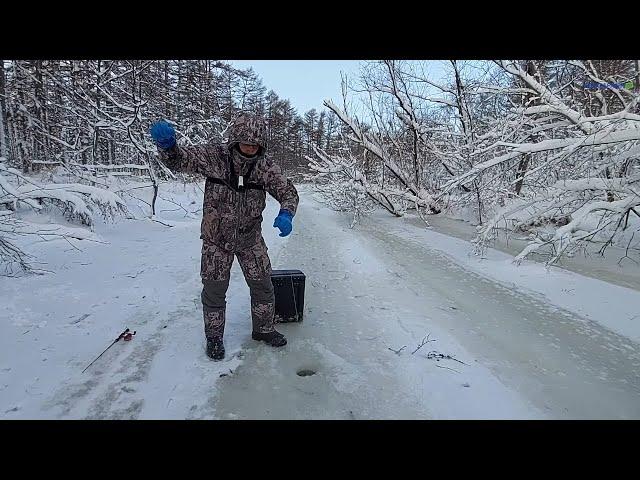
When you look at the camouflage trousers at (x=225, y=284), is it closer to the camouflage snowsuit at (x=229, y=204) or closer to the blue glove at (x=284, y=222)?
the camouflage snowsuit at (x=229, y=204)

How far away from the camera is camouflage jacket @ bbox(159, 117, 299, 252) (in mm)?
2830

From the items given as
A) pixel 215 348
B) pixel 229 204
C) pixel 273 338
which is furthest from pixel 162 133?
pixel 273 338

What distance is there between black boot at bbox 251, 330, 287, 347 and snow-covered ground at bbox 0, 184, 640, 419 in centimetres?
6

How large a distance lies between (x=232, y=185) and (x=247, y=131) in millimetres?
435

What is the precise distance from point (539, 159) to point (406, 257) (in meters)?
2.75

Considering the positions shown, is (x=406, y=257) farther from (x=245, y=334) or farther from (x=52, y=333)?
(x=52, y=333)

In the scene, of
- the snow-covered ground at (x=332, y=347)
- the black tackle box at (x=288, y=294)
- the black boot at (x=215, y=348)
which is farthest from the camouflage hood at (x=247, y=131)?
the snow-covered ground at (x=332, y=347)

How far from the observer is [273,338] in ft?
10.6

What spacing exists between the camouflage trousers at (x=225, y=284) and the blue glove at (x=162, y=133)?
2.71 feet

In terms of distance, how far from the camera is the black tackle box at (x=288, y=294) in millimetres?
3633
